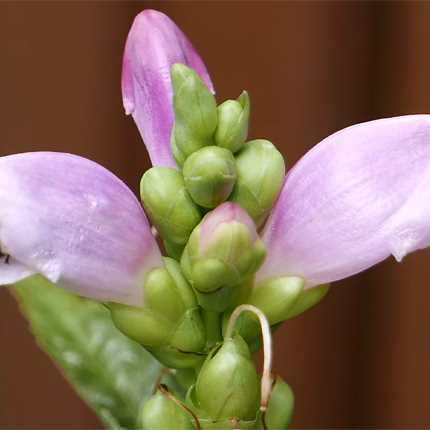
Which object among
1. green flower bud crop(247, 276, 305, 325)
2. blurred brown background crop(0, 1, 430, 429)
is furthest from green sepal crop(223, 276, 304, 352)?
blurred brown background crop(0, 1, 430, 429)

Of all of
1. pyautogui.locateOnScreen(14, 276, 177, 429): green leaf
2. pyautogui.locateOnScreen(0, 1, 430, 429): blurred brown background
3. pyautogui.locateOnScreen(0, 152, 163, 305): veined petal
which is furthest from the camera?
pyautogui.locateOnScreen(0, 1, 430, 429): blurred brown background

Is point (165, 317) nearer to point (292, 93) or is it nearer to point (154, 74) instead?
point (154, 74)

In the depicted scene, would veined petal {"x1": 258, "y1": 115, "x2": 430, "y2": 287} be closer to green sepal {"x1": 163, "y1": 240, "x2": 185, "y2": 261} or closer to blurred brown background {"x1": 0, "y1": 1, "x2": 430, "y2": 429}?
green sepal {"x1": 163, "y1": 240, "x2": 185, "y2": 261}

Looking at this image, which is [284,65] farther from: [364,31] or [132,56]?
[132,56]

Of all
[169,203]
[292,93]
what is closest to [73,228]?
[169,203]

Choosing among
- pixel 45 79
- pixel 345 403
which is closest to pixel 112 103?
pixel 45 79
